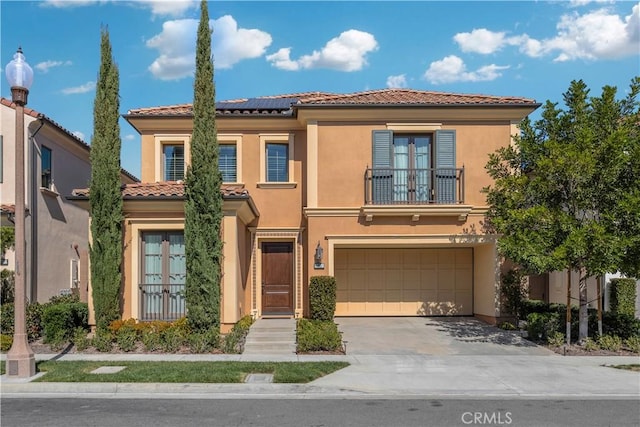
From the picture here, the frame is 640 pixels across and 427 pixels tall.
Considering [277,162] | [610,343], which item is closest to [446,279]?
[610,343]

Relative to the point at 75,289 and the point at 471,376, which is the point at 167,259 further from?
the point at 471,376

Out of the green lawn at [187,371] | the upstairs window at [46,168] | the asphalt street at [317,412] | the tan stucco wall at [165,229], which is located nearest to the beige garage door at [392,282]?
the tan stucco wall at [165,229]

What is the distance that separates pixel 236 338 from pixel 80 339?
344cm

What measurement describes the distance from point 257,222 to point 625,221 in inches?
391

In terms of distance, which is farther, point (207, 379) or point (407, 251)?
point (407, 251)

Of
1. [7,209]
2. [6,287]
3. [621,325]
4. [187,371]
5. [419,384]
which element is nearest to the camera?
[419,384]

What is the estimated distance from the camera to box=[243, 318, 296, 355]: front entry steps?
41.5 feet

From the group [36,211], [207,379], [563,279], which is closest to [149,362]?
[207,379]

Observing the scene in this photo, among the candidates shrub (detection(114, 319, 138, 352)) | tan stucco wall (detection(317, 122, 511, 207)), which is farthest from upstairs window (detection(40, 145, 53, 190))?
tan stucco wall (detection(317, 122, 511, 207))

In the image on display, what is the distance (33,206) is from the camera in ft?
51.0

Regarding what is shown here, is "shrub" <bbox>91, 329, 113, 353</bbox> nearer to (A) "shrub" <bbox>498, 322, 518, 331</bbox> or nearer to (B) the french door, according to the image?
(B) the french door

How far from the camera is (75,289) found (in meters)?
18.2

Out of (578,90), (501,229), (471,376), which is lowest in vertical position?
(471,376)

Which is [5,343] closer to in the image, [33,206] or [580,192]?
[33,206]
